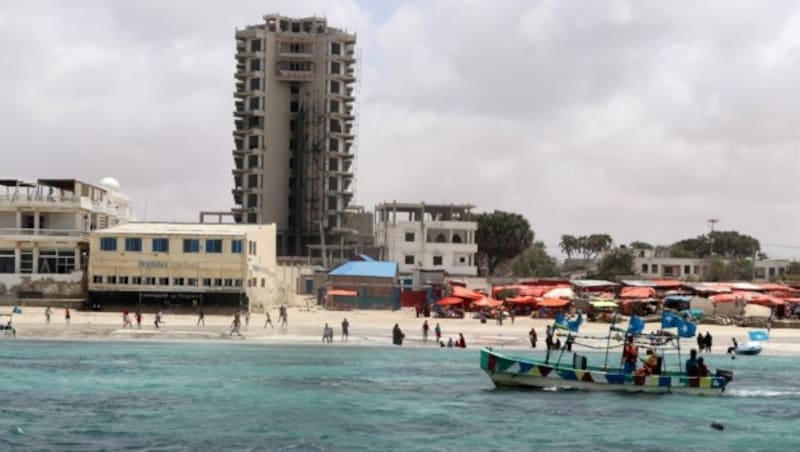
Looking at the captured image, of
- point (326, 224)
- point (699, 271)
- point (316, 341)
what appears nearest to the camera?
point (316, 341)

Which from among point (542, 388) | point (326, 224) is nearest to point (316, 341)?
point (542, 388)

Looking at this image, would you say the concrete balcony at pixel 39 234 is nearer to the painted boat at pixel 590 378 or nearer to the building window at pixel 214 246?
the building window at pixel 214 246

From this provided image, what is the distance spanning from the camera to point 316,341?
7344cm

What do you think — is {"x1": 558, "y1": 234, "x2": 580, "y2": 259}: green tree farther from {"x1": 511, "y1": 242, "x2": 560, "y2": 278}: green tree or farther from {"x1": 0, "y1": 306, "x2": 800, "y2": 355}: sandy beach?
{"x1": 0, "y1": 306, "x2": 800, "y2": 355}: sandy beach

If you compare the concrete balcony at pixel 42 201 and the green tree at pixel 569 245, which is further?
the green tree at pixel 569 245

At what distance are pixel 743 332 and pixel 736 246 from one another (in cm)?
10464

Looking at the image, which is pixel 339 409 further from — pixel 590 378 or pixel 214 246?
pixel 214 246

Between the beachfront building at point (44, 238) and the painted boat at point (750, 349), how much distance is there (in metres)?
50.7

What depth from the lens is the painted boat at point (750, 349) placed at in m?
72.2

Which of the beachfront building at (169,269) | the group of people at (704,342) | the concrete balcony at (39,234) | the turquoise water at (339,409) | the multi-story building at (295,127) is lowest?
the turquoise water at (339,409)

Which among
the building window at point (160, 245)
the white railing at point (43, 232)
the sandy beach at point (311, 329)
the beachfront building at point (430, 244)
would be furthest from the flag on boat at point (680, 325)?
the beachfront building at point (430, 244)

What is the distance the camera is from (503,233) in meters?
152

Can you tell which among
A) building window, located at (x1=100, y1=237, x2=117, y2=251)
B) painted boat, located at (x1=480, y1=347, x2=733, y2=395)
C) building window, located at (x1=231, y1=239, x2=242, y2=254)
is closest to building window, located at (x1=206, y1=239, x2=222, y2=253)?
building window, located at (x1=231, y1=239, x2=242, y2=254)

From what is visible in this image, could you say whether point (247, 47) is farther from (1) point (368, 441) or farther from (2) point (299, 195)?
(1) point (368, 441)
